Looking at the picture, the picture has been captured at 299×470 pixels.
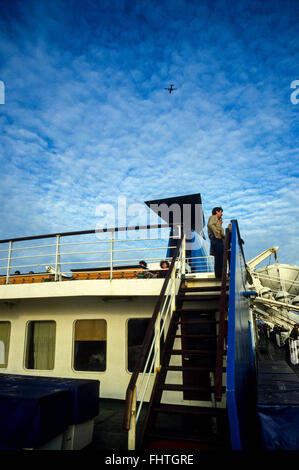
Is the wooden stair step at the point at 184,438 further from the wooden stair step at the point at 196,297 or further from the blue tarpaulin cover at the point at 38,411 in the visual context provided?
the wooden stair step at the point at 196,297

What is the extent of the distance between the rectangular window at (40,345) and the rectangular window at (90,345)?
0.68 m

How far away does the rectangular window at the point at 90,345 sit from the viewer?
22.3 feet

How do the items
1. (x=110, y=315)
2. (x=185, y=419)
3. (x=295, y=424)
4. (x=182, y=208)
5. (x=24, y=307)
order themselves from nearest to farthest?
(x=295, y=424) < (x=185, y=419) < (x=110, y=315) < (x=24, y=307) < (x=182, y=208)

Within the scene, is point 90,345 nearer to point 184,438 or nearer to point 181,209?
point 184,438

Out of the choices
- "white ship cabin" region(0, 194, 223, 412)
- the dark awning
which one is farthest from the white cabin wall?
the dark awning

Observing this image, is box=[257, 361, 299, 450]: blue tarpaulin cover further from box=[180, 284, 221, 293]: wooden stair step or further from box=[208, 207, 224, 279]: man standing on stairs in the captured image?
box=[208, 207, 224, 279]: man standing on stairs

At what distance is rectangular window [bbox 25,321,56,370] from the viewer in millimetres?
7195

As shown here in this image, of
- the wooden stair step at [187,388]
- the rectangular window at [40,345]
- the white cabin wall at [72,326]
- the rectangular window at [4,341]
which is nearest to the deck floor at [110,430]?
the white cabin wall at [72,326]

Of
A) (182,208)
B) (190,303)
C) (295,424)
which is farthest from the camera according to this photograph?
(182,208)

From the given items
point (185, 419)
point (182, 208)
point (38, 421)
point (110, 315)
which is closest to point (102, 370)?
point (110, 315)

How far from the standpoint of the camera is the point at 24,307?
7691mm

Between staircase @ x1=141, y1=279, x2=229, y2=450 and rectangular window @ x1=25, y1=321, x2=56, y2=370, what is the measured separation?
2959 mm
